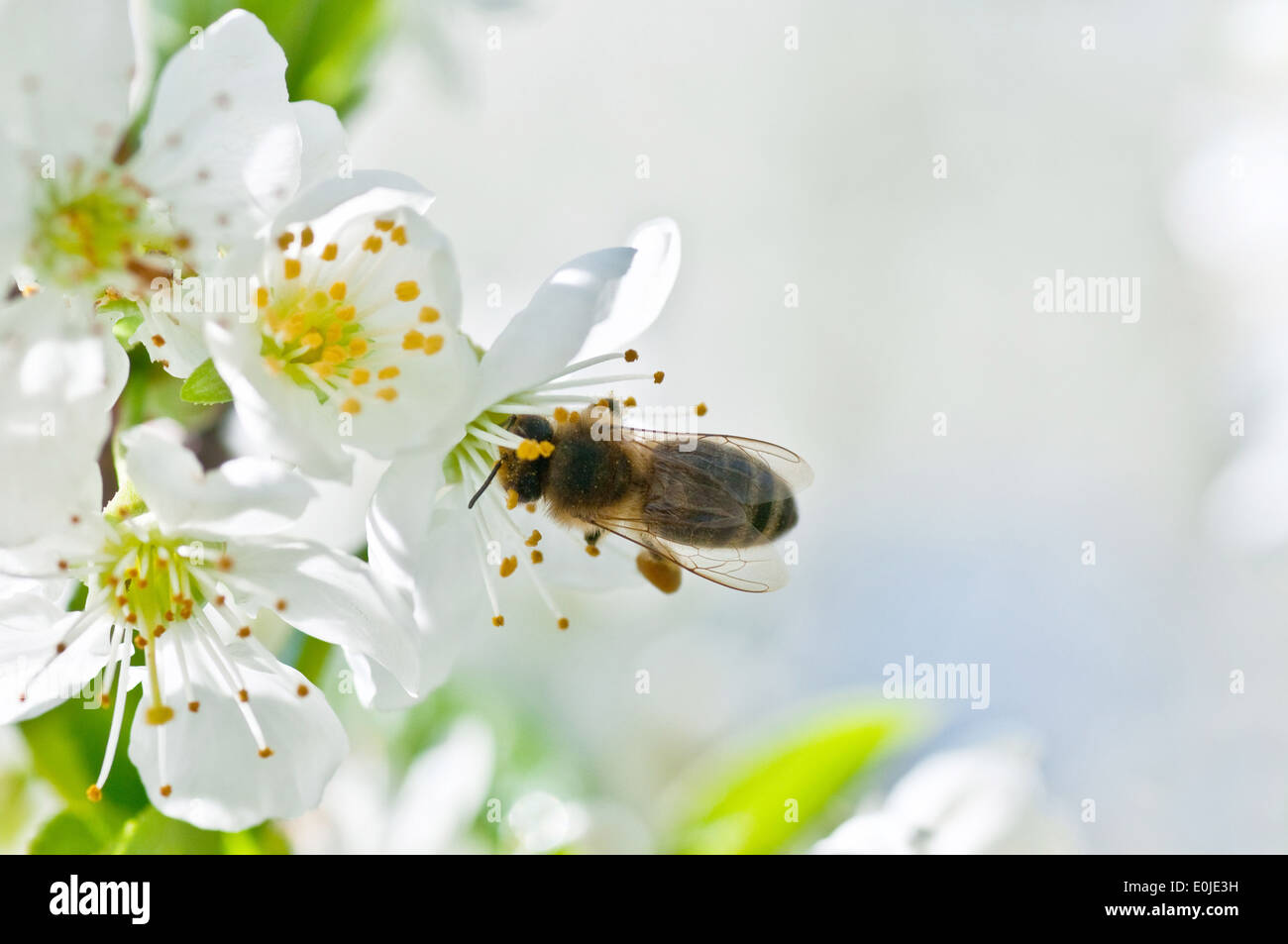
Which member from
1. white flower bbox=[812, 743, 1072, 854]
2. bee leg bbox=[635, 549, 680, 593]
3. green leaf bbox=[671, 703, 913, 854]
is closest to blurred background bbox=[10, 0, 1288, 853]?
green leaf bbox=[671, 703, 913, 854]

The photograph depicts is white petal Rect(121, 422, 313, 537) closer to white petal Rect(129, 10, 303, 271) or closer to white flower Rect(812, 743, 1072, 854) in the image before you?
white petal Rect(129, 10, 303, 271)

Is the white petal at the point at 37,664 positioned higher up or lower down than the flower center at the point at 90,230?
lower down

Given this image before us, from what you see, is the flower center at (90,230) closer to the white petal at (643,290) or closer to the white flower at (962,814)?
the white petal at (643,290)

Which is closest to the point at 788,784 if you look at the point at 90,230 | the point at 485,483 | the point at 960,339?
the point at 485,483

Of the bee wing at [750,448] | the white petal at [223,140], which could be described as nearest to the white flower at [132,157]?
the white petal at [223,140]
